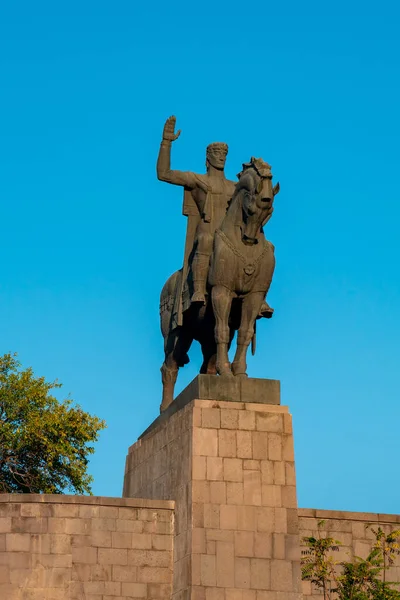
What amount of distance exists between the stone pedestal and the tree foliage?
0.69 metres

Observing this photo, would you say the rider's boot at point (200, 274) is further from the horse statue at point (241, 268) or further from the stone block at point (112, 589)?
the stone block at point (112, 589)

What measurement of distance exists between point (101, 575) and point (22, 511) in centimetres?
158

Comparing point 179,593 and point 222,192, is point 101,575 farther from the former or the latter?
point 222,192

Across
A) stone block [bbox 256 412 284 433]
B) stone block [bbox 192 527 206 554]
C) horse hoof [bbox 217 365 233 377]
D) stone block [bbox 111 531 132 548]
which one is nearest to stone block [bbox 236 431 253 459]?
stone block [bbox 256 412 284 433]

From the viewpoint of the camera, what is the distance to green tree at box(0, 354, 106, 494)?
35969 millimetres

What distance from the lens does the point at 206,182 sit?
65.7 feet

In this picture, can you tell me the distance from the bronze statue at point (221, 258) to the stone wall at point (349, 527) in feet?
8.89

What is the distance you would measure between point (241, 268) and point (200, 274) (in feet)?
2.39

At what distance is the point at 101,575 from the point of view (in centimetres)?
1772

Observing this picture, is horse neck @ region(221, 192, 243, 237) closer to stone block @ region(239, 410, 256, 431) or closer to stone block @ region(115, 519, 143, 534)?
stone block @ region(239, 410, 256, 431)

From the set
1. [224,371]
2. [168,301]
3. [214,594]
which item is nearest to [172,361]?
[168,301]

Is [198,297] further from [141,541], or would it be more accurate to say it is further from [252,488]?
[141,541]

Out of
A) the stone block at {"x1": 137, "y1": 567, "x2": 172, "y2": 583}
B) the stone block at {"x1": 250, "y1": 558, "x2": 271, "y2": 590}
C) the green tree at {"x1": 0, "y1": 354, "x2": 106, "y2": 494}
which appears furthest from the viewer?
the green tree at {"x1": 0, "y1": 354, "x2": 106, "y2": 494}

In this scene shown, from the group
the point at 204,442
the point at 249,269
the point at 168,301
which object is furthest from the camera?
the point at 168,301
